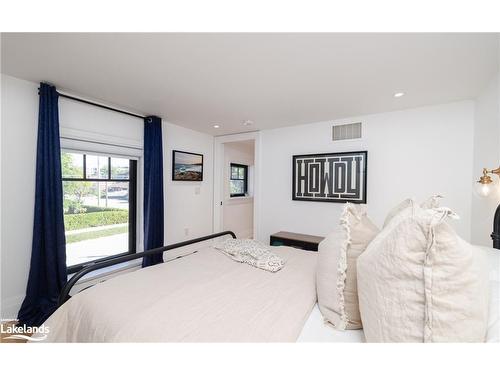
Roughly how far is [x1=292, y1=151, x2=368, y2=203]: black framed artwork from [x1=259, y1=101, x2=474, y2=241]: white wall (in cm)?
11

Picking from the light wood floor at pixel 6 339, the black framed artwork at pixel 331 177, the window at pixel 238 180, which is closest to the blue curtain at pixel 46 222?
the light wood floor at pixel 6 339

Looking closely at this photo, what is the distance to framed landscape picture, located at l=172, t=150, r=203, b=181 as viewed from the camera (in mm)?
3494

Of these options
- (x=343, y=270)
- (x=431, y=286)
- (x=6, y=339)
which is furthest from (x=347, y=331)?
(x=6, y=339)

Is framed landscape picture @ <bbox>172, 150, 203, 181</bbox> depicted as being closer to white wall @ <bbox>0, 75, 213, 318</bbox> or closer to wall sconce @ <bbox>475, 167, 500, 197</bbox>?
white wall @ <bbox>0, 75, 213, 318</bbox>

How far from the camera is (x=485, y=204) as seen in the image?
6.48ft

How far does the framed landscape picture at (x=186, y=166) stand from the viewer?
3494 mm

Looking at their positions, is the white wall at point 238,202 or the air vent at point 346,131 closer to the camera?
the air vent at point 346,131

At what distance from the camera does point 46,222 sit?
203cm

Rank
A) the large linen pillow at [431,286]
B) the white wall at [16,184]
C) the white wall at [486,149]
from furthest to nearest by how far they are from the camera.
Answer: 1. the white wall at [16,184]
2. the white wall at [486,149]
3. the large linen pillow at [431,286]

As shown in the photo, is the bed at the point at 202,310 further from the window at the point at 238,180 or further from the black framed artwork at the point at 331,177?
the window at the point at 238,180

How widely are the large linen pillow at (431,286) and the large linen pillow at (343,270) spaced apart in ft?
0.87
